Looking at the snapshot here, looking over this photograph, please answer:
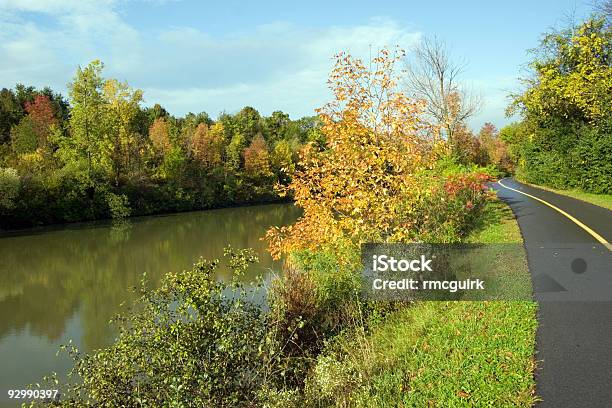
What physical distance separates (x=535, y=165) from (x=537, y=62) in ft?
29.3

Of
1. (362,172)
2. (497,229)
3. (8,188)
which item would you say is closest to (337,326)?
(362,172)

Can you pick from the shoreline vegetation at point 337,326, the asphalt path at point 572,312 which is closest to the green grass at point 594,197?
the asphalt path at point 572,312

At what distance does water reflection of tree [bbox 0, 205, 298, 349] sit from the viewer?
14.4 metres

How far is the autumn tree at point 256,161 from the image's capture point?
2446 inches

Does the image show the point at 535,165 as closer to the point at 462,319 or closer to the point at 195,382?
the point at 462,319

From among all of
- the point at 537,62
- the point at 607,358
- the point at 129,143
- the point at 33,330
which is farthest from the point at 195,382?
the point at 129,143

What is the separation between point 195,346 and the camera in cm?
579

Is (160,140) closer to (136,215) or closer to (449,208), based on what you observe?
(136,215)

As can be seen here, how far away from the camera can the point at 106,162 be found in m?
43.1

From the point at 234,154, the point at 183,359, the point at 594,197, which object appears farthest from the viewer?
the point at 234,154

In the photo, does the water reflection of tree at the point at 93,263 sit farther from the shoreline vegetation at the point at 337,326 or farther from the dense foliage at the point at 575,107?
the dense foliage at the point at 575,107

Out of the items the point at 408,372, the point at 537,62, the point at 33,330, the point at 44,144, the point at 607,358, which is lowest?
the point at 33,330

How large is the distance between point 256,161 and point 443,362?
57.6 meters

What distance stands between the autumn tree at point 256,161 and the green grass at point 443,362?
54.4m
